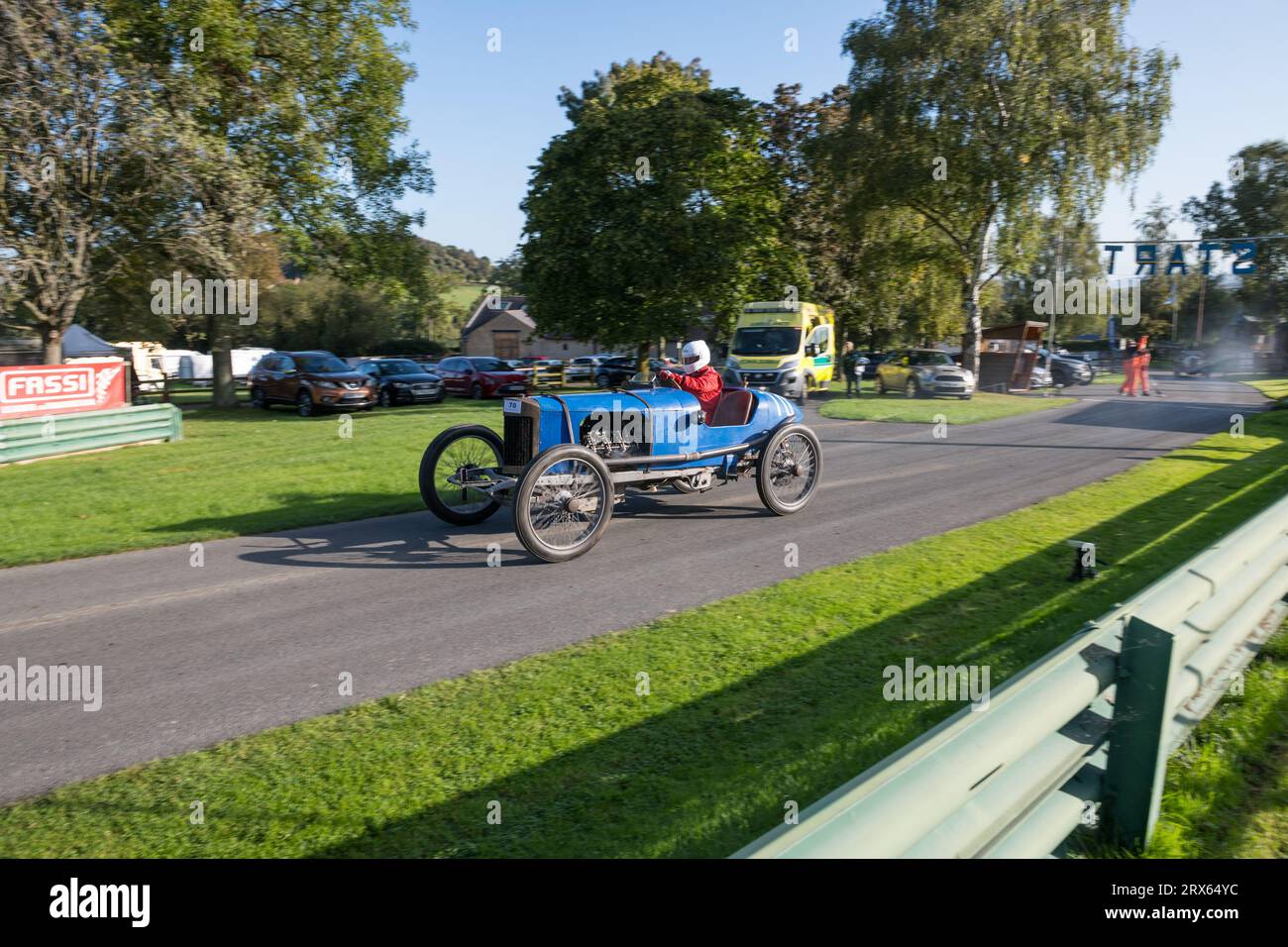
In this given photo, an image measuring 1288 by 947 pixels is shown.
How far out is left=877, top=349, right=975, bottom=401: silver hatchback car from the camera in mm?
28594

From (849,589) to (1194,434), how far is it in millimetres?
15126

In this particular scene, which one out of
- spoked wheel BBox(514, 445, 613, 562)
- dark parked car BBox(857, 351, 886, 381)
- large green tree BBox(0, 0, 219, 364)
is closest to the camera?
spoked wheel BBox(514, 445, 613, 562)

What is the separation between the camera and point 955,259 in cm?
3406

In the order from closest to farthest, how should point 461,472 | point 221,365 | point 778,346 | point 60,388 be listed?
1. point 461,472
2. point 60,388
3. point 778,346
4. point 221,365

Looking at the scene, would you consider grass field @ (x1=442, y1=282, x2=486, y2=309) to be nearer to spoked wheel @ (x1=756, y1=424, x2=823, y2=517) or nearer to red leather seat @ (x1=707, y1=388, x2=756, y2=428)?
red leather seat @ (x1=707, y1=388, x2=756, y2=428)

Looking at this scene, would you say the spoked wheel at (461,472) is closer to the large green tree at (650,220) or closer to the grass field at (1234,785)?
the grass field at (1234,785)

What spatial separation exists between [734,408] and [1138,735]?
23.8 feet

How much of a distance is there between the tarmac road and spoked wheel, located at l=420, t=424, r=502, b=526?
0.75ft

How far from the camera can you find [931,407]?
2419 cm
